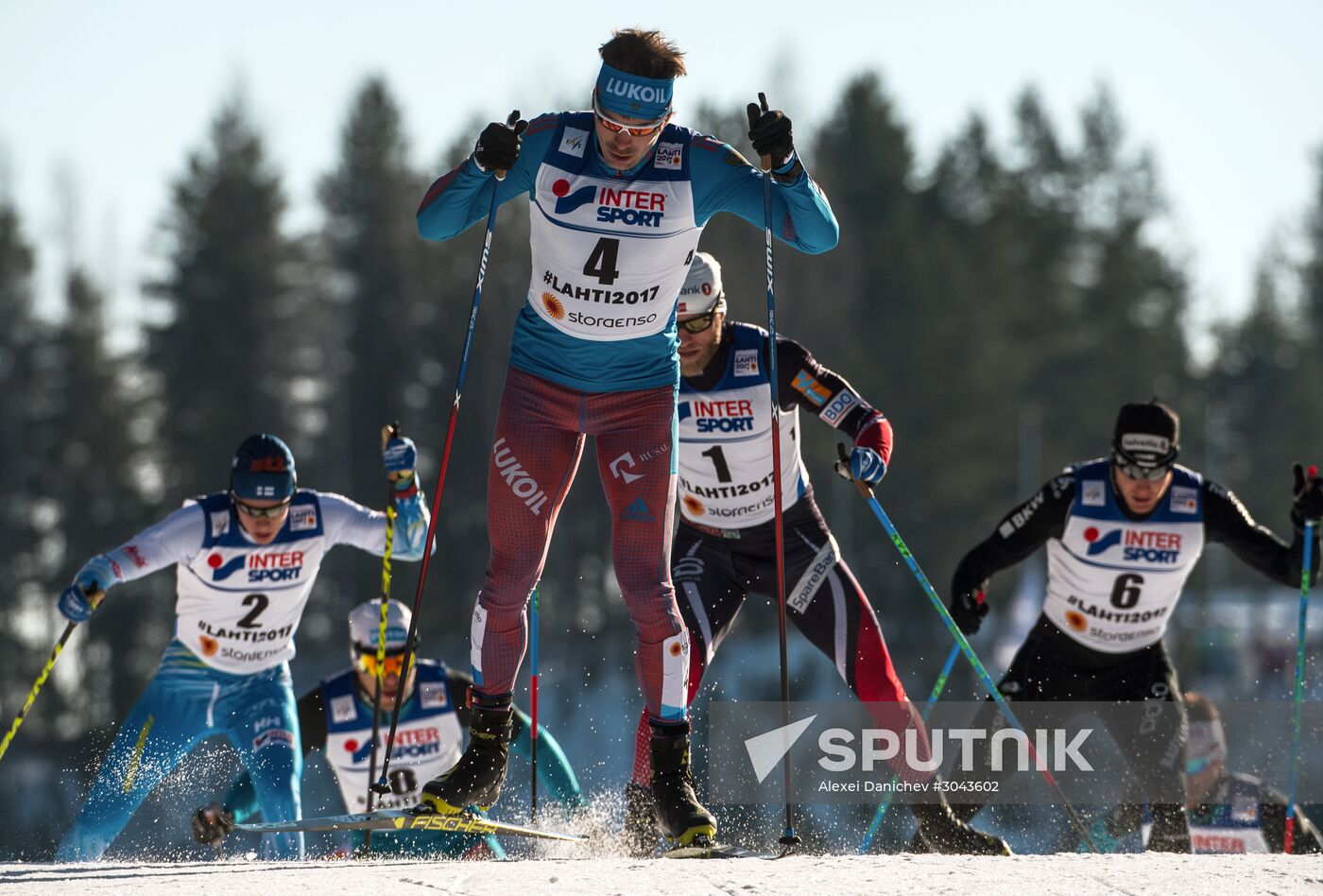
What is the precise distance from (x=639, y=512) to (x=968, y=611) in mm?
2603

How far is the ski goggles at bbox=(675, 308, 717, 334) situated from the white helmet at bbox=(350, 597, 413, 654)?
3.02 metres

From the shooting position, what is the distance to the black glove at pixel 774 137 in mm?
5312

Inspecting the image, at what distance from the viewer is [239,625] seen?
8016 millimetres

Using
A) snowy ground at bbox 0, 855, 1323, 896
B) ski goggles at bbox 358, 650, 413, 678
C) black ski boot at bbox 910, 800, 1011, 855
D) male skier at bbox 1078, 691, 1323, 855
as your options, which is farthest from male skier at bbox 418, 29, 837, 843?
male skier at bbox 1078, 691, 1323, 855

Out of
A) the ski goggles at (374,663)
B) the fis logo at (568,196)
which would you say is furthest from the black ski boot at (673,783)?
the ski goggles at (374,663)

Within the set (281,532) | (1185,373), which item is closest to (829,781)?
(281,532)

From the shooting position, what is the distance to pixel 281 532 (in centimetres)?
793

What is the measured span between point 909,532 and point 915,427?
2.43 meters

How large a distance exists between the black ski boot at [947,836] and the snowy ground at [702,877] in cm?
125

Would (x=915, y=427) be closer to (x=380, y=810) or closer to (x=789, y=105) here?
(x=789, y=105)

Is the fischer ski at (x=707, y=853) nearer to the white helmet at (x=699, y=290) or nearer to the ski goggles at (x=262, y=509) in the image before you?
the white helmet at (x=699, y=290)

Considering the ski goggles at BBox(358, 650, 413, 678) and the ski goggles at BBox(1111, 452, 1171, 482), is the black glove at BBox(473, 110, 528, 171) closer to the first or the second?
the ski goggles at BBox(1111, 452, 1171, 482)

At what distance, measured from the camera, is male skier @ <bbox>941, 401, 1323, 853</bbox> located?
7.48 m

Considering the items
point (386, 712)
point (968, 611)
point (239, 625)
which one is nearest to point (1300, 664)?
point (968, 611)
